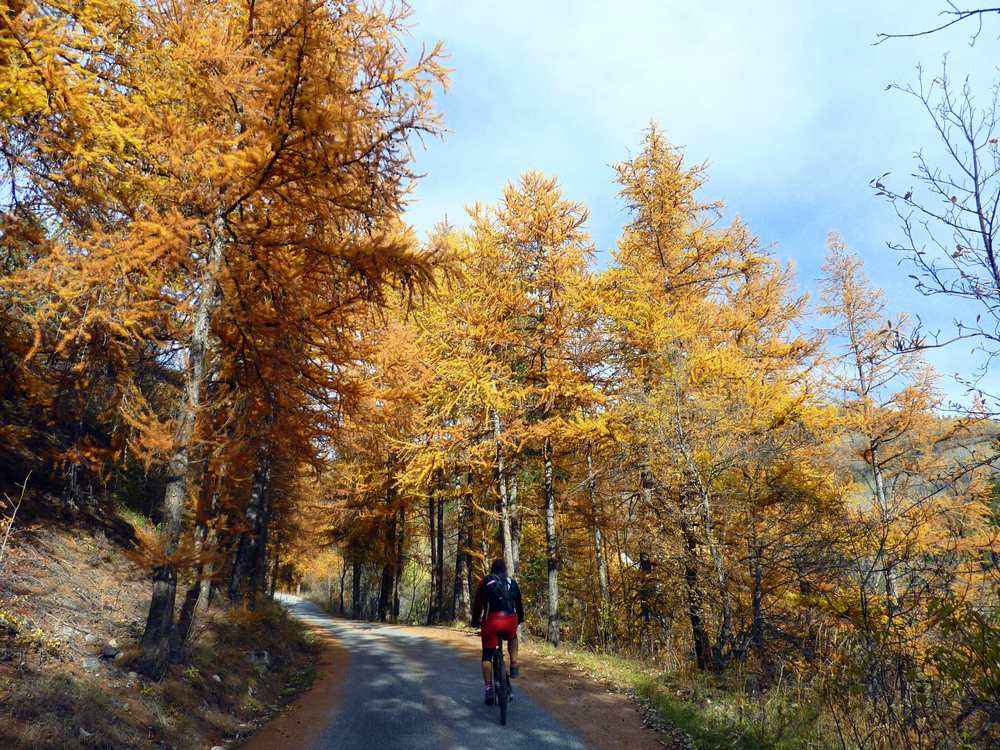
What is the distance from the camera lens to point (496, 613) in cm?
724

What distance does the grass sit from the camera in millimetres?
5434

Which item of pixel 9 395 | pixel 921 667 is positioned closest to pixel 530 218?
pixel 9 395

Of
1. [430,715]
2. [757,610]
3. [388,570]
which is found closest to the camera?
[430,715]

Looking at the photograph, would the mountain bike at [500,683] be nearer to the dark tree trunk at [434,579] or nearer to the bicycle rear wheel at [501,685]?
the bicycle rear wheel at [501,685]

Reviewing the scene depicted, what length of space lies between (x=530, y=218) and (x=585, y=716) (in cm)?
1240

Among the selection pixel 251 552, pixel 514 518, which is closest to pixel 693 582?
A: pixel 514 518

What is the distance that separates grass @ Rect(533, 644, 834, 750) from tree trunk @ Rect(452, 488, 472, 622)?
12936 mm

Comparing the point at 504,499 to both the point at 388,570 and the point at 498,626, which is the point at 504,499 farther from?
the point at 388,570

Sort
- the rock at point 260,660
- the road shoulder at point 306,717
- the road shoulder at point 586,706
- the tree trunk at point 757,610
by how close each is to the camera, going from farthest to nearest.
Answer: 1. the rock at point 260,660
2. the tree trunk at point 757,610
3. the road shoulder at point 306,717
4. the road shoulder at point 586,706

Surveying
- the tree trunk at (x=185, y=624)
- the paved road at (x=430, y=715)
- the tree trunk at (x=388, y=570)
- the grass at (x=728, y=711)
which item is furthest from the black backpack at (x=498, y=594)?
the tree trunk at (x=388, y=570)

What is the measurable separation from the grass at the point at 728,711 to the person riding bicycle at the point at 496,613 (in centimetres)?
205

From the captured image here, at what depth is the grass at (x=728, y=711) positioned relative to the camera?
5.43 meters

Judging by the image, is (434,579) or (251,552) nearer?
(251,552)

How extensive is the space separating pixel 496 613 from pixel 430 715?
4.74 ft
